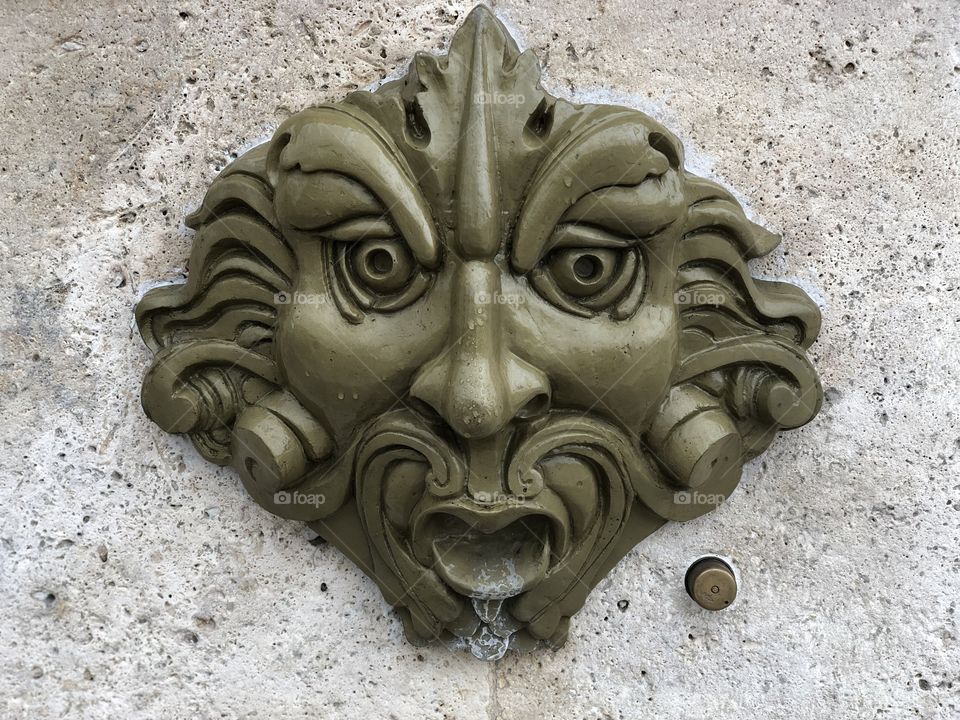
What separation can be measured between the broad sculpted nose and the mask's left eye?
6 cm

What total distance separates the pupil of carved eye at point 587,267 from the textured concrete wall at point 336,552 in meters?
0.21

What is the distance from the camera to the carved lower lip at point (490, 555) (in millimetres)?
810

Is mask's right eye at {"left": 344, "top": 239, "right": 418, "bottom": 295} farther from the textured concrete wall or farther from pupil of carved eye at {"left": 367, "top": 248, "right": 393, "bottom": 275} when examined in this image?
the textured concrete wall

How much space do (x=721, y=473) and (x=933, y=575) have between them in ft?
1.03

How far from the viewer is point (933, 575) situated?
89 centimetres

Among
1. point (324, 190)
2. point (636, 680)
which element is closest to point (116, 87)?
point (324, 190)

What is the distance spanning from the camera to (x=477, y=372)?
707mm

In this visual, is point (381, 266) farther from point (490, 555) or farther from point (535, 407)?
point (490, 555)

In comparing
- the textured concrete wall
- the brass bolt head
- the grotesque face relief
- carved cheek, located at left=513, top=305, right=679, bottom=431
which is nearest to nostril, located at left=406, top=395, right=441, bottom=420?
the grotesque face relief

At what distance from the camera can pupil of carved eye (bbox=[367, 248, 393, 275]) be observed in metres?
0.75

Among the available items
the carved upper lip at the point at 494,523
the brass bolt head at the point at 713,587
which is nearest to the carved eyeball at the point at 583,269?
the carved upper lip at the point at 494,523

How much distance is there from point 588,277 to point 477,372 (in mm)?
165

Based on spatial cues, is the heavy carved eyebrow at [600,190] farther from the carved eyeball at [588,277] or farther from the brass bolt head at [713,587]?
the brass bolt head at [713,587]

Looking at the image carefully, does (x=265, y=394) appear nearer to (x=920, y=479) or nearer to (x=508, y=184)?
(x=508, y=184)
